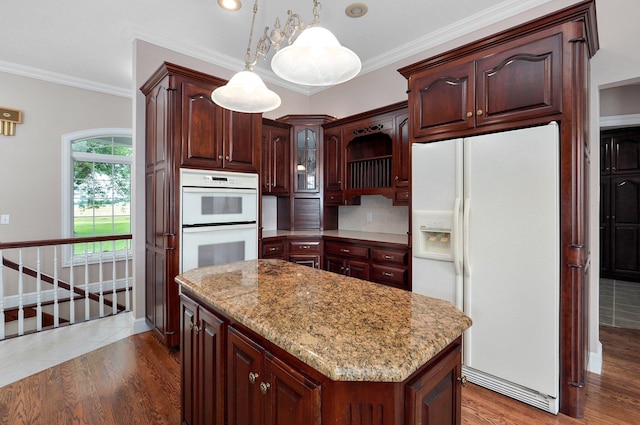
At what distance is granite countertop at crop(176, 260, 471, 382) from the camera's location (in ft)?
2.55

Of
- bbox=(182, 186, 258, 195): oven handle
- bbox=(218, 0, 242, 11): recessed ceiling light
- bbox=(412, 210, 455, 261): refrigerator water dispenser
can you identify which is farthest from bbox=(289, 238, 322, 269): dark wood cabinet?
bbox=(218, 0, 242, 11): recessed ceiling light

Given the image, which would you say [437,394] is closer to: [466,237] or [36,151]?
[466,237]

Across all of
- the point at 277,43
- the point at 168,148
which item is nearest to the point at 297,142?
the point at 168,148

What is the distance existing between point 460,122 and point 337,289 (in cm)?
163

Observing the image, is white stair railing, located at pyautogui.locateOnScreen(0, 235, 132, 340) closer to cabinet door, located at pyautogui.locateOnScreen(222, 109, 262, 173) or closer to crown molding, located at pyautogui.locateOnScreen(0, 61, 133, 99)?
cabinet door, located at pyautogui.locateOnScreen(222, 109, 262, 173)

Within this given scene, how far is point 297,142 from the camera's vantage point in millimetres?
3959

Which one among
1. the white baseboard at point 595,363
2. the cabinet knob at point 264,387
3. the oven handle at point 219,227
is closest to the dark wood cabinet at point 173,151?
the oven handle at point 219,227

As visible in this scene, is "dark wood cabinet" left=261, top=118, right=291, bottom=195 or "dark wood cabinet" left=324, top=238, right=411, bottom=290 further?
"dark wood cabinet" left=261, top=118, right=291, bottom=195

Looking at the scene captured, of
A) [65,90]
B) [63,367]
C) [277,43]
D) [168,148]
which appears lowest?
[63,367]

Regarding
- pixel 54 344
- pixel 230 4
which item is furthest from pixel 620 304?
pixel 54 344

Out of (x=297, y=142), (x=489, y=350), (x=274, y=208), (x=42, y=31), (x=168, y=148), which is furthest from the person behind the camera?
(x=274, y=208)

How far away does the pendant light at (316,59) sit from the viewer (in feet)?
4.40

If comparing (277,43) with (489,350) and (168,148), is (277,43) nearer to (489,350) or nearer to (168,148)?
(168,148)

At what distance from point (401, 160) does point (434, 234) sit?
1049 millimetres
